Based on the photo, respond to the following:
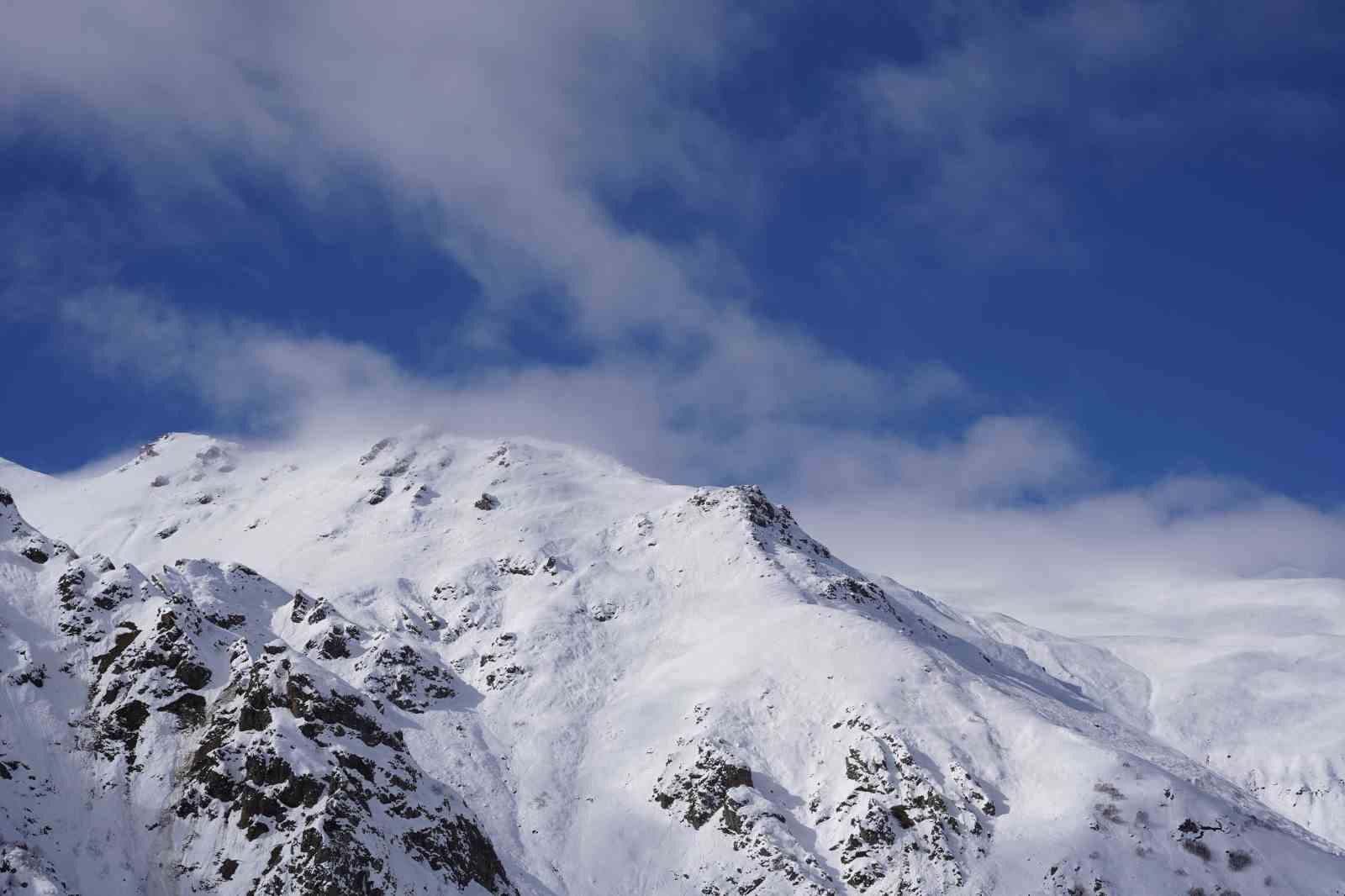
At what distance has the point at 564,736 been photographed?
107 m

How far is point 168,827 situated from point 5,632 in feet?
→ 82.3

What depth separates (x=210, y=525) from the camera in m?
182

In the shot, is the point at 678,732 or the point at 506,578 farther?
the point at 506,578

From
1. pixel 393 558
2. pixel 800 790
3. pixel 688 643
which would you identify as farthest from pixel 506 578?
pixel 800 790

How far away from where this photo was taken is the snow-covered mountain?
70.1 metres

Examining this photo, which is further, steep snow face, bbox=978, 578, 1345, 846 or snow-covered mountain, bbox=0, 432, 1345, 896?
steep snow face, bbox=978, 578, 1345, 846

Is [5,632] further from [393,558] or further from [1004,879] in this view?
[1004,879]

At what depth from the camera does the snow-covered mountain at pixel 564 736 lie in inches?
2761

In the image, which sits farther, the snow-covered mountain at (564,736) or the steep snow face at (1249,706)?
the steep snow face at (1249,706)

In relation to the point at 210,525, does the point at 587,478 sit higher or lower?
higher

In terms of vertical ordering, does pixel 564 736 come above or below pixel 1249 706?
below

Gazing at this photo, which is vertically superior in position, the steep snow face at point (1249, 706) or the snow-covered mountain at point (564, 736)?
the steep snow face at point (1249, 706)

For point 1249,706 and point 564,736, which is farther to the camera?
point 1249,706

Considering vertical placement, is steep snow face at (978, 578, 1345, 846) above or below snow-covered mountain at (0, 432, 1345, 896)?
above
